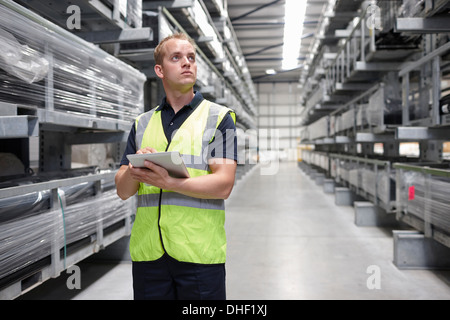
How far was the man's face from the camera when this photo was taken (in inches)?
57.7

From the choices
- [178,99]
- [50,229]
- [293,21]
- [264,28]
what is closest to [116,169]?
[50,229]

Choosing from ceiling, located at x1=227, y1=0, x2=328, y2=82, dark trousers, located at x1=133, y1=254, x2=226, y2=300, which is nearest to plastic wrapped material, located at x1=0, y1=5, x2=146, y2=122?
dark trousers, located at x1=133, y1=254, x2=226, y2=300

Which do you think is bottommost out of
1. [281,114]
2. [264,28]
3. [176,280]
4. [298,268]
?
[298,268]

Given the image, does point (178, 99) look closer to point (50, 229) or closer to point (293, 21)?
point (50, 229)

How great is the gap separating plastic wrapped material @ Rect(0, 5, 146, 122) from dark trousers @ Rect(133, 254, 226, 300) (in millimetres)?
1293

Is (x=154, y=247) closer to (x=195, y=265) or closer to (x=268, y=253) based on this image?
(x=195, y=265)

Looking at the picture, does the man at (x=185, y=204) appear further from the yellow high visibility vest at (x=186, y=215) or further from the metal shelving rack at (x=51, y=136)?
the metal shelving rack at (x=51, y=136)

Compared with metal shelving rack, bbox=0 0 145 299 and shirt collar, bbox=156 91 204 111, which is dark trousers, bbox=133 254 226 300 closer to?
shirt collar, bbox=156 91 204 111

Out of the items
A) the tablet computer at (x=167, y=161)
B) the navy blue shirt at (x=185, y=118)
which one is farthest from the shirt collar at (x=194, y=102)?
the tablet computer at (x=167, y=161)

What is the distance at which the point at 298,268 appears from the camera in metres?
3.49

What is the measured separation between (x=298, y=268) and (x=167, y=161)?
2629 millimetres

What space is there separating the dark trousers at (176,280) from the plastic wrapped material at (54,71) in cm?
129

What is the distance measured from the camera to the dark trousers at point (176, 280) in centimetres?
142

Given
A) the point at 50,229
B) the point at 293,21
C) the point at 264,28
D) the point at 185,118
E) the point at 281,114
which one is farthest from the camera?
the point at 281,114
